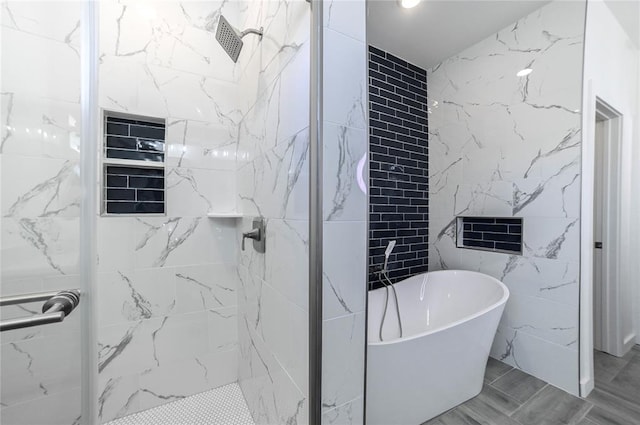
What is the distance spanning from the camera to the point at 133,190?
5.32 feet

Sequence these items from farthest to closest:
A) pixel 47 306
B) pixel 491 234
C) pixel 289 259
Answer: pixel 491 234 < pixel 289 259 < pixel 47 306

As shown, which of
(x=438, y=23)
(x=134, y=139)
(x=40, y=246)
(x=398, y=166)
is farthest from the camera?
(x=398, y=166)

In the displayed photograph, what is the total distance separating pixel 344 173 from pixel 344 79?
1.11 ft

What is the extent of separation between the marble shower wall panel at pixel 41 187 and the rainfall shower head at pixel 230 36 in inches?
22.2

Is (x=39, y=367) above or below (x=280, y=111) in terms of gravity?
below

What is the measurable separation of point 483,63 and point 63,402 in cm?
339

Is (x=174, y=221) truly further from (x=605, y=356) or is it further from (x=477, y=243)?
(x=605, y=356)

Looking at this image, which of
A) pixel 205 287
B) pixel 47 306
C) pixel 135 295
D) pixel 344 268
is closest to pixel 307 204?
pixel 344 268

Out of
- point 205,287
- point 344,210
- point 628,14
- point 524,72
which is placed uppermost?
point 628,14

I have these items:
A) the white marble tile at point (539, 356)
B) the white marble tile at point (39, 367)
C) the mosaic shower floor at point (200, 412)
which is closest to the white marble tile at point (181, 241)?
the white marble tile at point (39, 367)

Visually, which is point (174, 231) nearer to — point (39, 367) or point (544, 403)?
point (39, 367)

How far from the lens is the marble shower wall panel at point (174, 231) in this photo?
5.04 feet

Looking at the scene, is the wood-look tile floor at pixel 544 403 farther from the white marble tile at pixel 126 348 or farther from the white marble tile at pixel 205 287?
the white marble tile at pixel 126 348

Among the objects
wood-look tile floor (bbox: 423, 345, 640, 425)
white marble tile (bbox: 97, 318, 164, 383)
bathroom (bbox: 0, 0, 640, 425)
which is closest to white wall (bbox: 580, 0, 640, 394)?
bathroom (bbox: 0, 0, 640, 425)
